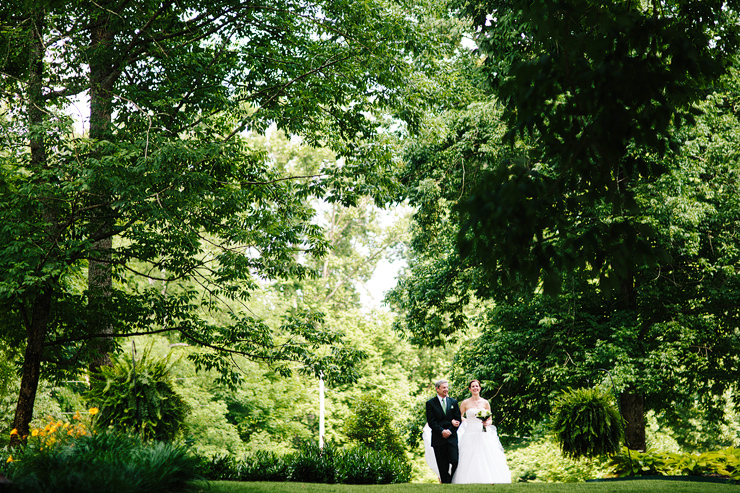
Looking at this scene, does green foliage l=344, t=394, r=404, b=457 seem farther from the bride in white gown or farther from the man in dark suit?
the man in dark suit

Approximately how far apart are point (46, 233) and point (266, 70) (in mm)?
5144

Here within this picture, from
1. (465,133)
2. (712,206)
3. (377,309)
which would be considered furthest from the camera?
(377,309)

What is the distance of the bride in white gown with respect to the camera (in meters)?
10.5

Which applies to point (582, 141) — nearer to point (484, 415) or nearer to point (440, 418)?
point (440, 418)

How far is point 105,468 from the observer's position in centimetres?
552

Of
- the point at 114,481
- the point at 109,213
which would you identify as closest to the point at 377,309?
the point at 109,213

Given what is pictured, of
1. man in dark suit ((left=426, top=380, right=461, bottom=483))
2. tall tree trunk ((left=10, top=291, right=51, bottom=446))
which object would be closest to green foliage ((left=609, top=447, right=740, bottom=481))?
man in dark suit ((left=426, top=380, right=461, bottom=483))

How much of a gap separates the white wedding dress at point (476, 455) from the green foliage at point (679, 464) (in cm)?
291

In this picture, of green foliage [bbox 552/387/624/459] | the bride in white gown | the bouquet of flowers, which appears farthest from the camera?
green foliage [bbox 552/387/624/459]

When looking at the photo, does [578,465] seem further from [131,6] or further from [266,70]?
[131,6]

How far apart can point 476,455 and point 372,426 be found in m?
12.7

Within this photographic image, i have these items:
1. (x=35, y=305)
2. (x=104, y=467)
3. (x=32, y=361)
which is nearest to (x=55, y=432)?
(x=32, y=361)

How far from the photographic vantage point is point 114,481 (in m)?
5.27

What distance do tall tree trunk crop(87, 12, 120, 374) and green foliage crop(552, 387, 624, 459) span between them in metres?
8.84
